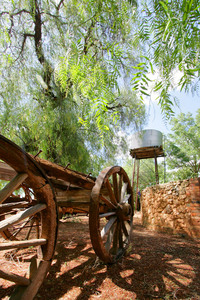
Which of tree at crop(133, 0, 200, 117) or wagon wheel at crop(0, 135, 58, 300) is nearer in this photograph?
tree at crop(133, 0, 200, 117)

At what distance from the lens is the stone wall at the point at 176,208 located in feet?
13.9

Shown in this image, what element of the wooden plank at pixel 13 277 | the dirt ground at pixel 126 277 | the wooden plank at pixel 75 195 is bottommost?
the dirt ground at pixel 126 277

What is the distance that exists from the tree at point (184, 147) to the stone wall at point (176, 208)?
38.7 ft

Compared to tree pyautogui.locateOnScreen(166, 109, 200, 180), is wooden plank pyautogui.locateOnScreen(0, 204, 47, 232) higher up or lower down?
lower down

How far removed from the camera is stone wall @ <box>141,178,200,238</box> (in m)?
4.22

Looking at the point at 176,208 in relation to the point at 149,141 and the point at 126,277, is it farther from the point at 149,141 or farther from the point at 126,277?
the point at 149,141

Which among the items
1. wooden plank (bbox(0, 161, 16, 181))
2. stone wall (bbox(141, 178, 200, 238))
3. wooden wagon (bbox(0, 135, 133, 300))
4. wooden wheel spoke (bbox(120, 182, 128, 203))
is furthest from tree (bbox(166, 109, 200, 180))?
wooden plank (bbox(0, 161, 16, 181))

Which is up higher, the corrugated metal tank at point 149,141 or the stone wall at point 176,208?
the corrugated metal tank at point 149,141

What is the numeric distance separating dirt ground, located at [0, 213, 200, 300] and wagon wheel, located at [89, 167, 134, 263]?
0.67 feet

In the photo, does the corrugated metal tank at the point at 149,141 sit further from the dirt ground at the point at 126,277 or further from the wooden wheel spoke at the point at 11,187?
the wooden wheel spoke at the point at 11,187

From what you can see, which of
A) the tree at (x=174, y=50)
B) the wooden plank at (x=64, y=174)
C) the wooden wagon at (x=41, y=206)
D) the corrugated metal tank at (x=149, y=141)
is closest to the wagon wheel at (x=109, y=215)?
the wooden wagon at (x=41, y=206)

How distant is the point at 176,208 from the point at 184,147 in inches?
525

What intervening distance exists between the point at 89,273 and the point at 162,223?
3.52 metres

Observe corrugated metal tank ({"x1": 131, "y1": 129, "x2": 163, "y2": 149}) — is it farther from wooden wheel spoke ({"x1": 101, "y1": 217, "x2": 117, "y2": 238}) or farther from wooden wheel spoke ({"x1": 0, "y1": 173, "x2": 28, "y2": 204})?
wooden wheel spoke ({"x1": 0, "y1": 173, "x2": 28, "y2": 204})
